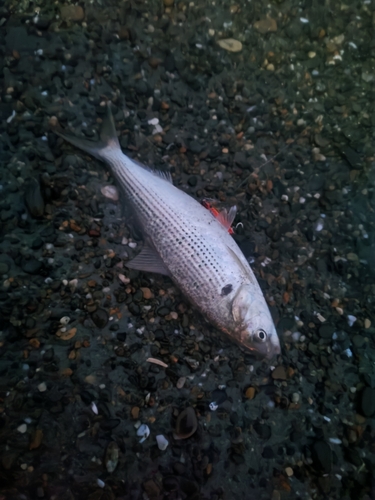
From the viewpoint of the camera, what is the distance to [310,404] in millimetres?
2910

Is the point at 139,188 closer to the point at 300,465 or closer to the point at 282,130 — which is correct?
the point at 282,130

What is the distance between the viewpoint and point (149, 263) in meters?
2.91

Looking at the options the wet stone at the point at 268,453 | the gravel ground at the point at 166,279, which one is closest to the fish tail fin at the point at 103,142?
the gravel ground at the point at 166,279

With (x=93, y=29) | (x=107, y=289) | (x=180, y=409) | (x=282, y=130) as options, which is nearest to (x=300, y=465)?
(x=180, y=409)

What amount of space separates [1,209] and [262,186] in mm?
2289

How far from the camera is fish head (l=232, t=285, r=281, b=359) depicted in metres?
2.63

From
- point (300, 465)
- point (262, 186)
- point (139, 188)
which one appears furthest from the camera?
point (262, 186)

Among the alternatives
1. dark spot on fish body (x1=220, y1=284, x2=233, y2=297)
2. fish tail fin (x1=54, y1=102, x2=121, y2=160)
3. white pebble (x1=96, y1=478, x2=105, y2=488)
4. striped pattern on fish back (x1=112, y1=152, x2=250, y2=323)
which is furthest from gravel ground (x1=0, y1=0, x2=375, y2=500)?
dark spot on fish body (x1=220, y1=284, x2=233, y2=297)

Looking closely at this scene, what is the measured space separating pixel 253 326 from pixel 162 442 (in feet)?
3.70

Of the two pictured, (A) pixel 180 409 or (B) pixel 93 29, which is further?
(B) pixel 93 29

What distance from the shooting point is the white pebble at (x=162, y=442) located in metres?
2.71

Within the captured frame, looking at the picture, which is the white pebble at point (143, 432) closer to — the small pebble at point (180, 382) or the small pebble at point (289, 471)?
the small pebble at point (180, 382)

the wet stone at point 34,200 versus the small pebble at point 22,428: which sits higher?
the wet stone at point 34,200

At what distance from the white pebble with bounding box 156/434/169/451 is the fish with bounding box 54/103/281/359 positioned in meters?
0.93
